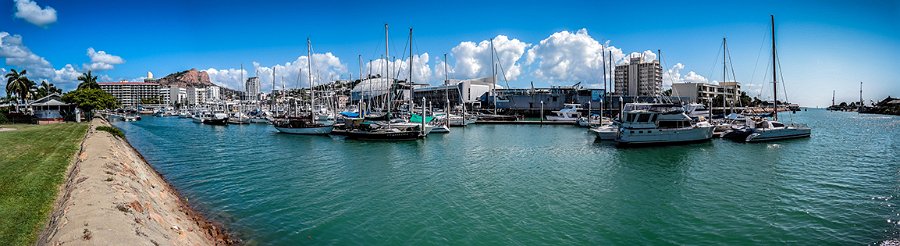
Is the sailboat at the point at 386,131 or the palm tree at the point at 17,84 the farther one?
the palm tree at the point at 17,84

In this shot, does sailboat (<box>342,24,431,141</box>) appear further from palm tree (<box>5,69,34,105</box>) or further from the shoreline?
palm tree (<box>5,69,34,105</box>)

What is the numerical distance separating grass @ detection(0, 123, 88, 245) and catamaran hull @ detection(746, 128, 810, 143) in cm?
5306

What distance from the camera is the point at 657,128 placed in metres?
40.9

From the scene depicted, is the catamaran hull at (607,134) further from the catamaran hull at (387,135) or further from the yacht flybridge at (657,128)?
the catamaran hull at (387,135)

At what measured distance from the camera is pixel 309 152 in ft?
127

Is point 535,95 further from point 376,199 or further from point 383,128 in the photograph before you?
point 376,199

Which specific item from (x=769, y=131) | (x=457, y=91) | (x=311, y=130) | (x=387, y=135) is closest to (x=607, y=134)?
(x=769, y=131)

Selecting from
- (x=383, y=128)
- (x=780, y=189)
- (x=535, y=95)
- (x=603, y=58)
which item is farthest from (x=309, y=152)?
(x=535, y=95)

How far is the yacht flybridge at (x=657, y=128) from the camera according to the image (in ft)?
134

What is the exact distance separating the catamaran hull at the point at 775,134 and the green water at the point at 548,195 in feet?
21.3

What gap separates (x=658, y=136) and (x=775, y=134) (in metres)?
15.0

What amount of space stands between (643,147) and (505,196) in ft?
82.9

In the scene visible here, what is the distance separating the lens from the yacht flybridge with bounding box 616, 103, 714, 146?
40.8 meters

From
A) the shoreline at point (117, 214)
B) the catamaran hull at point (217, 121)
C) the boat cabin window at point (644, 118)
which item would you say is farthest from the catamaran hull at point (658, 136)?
the catamaran hull at point (217, 121)
